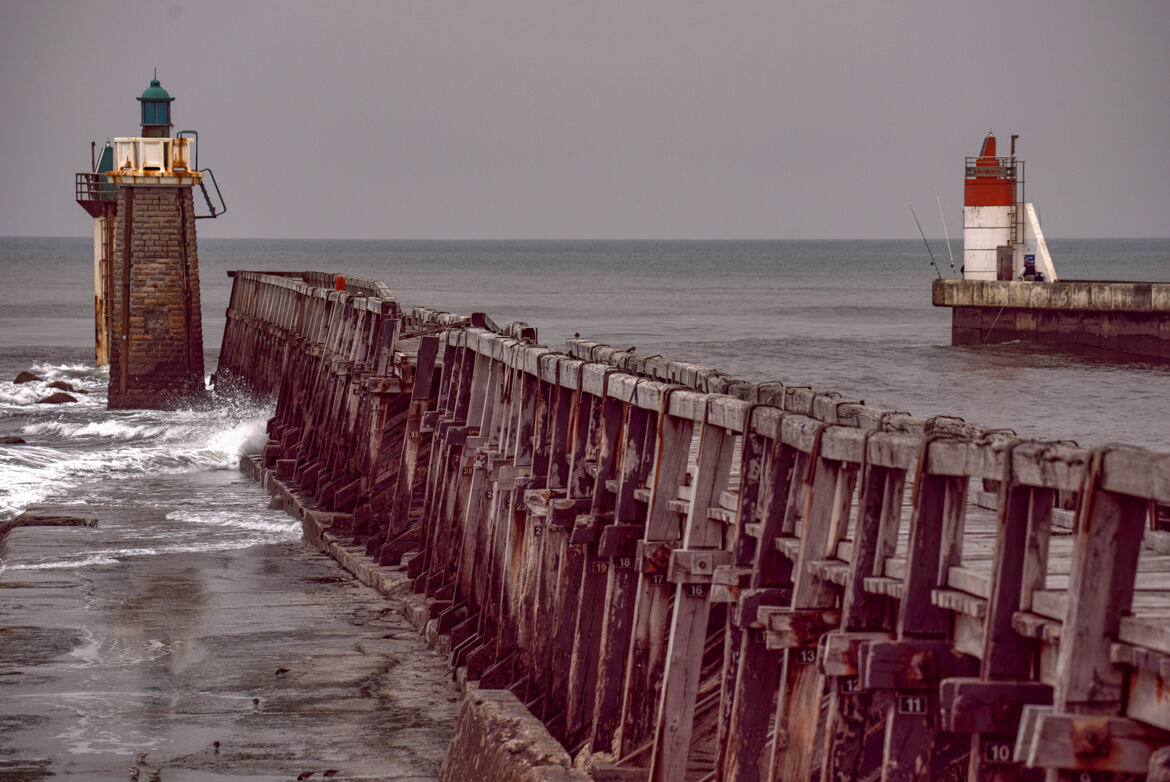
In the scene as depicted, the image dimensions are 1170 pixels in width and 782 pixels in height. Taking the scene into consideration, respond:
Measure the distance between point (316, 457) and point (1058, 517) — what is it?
1468 centimetres

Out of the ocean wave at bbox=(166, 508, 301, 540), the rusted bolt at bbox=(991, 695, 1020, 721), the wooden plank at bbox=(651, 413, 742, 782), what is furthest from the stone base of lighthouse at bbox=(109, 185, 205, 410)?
the rusted bolt at bbox=(991, 695, 1020, 721)

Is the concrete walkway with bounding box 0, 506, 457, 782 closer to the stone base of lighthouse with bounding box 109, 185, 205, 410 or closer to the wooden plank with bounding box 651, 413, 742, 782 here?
the wooden plank with bounding box 651, 413, 742, 782

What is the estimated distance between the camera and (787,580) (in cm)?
665

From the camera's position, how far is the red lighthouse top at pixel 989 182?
162 feet

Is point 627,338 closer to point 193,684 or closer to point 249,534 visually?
point 249,534

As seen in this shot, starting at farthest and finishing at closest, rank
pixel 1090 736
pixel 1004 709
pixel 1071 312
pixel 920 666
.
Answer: pixel 1071 312
pixel 920 666
pixel 1004 709
pixel 1090 736

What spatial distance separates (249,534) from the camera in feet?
58.5

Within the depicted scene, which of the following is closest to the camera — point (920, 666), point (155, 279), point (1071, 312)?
point (920, 666)

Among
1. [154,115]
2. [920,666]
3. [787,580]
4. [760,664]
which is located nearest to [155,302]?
[154,115]

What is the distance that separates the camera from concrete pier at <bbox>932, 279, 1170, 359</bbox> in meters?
47.1

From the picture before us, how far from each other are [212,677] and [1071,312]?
136 feet

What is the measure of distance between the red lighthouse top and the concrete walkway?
37.4 meters

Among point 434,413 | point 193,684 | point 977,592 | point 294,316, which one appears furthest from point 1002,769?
point 294,316

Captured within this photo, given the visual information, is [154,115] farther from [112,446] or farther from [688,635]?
[688,635]
